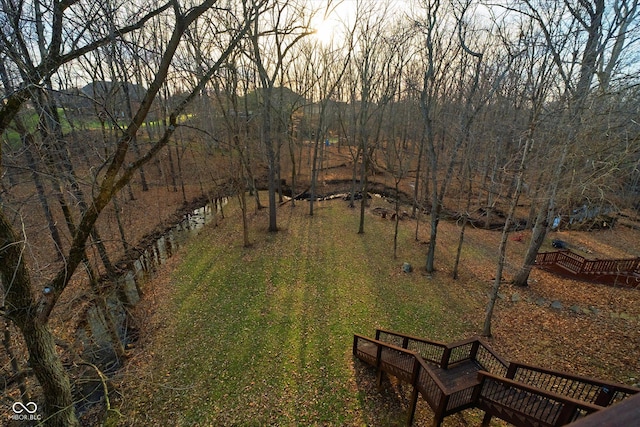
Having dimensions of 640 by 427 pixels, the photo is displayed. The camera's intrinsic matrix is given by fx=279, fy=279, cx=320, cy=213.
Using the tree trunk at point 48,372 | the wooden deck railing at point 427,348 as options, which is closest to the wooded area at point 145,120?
the tree trunk at point 48,372

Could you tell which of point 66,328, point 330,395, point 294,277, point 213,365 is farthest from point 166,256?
point 330,395

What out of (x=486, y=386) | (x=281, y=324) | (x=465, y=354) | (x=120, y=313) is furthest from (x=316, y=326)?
(x=120, y=313)

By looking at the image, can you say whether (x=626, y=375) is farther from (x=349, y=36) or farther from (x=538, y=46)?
(x=349, y=36)

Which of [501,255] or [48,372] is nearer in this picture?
[48,372]

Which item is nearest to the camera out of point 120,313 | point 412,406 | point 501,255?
point 412,406

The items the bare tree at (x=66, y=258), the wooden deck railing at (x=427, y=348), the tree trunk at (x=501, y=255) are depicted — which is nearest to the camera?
the bare tree at (x=66, y=258)

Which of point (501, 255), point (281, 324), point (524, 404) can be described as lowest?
point (281, 324)

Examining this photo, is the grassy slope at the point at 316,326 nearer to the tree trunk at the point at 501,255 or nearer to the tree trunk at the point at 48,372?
the tree trunk at the point at 501,255

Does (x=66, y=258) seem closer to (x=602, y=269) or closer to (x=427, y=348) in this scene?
(x=427, y=348)

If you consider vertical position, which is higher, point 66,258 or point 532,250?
point 66,258
